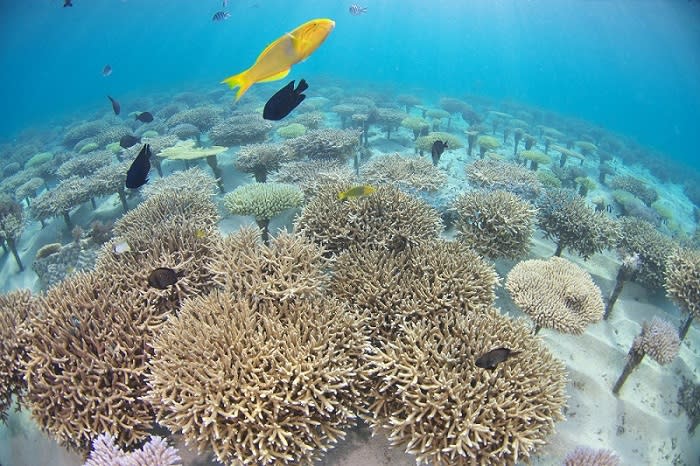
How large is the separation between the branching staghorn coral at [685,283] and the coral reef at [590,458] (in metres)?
3.85

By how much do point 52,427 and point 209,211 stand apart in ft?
14.6

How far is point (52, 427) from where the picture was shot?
3271 millimetres

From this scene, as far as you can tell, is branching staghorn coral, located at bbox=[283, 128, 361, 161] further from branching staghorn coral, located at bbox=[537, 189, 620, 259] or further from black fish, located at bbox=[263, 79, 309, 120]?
black fish, located at bbox=[263, 79, 309, 120]

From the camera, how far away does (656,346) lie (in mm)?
4906

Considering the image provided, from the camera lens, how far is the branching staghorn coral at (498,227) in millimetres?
6137

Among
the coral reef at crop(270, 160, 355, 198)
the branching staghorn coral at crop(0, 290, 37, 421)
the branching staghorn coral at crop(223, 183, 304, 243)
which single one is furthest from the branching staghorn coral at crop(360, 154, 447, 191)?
the branching staghorn coral at crop(0, 290, 37, 421)

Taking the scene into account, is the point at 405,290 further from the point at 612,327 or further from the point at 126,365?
the point at 612,327

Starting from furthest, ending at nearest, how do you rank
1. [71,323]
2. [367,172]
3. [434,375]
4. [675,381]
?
[367,172] → [675,381] → [71,323] → [434,375]

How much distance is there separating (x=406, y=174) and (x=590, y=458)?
20.1 feet

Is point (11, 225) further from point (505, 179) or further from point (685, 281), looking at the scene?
point (685, 281)

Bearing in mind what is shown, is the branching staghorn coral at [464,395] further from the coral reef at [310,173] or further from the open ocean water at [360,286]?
the coral reef at [310,173]

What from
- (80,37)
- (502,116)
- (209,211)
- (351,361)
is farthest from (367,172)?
(80,37)

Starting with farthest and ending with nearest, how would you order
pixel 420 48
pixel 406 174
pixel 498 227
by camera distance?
pixel 420 48, pixel 406 174, pixel 498 227

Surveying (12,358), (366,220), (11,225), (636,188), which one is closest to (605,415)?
(366,220)
